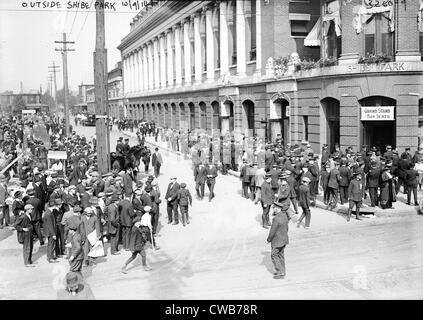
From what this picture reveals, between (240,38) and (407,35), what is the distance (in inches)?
631

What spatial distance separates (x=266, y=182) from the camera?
16.3 m

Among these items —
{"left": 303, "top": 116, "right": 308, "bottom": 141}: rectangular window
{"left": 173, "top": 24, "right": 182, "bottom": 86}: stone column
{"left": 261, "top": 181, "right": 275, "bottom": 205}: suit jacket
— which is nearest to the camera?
{"left": 261, "top": 181, "right": 275, "bottom": 205}: suit jacket

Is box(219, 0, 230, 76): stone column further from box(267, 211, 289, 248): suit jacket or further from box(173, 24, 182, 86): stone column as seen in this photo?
box(267, 211, 289, 248): suit jacket

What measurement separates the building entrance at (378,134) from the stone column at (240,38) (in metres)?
15.0

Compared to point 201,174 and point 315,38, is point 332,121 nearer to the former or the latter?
point 315,38

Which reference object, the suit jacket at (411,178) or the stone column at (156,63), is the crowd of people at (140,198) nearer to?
the suit jacket at (411,178)

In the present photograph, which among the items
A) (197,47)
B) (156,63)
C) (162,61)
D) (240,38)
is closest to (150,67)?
(156,63)

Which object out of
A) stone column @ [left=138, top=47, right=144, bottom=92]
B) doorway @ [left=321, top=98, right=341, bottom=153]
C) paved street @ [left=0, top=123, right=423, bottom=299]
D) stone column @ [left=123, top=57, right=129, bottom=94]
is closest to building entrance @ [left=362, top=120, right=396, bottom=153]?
doorway @ [left=321, top=98, right=341, bottom=153]

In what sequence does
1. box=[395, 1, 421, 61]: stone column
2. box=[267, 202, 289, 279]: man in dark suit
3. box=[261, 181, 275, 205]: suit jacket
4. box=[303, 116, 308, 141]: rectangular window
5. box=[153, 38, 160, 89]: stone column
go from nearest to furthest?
box=[267, 202, 289, 279]: man in dark suit → box=[261, 181, 275, 205]: suit jacket → box=[395, 1, 421, 61]: stone column → box=[303, 116, 308, 141]: rectangular window → box=[153, 38, 160, 89]: stone column

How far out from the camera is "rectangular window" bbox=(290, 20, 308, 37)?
1380 inches

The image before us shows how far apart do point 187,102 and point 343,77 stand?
91.5 feet

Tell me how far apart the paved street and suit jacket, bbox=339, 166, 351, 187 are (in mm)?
1280

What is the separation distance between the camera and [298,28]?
115ft

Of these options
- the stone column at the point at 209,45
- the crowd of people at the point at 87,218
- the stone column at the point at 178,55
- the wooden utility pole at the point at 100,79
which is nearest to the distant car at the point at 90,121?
the stone column at the point at 178,55
